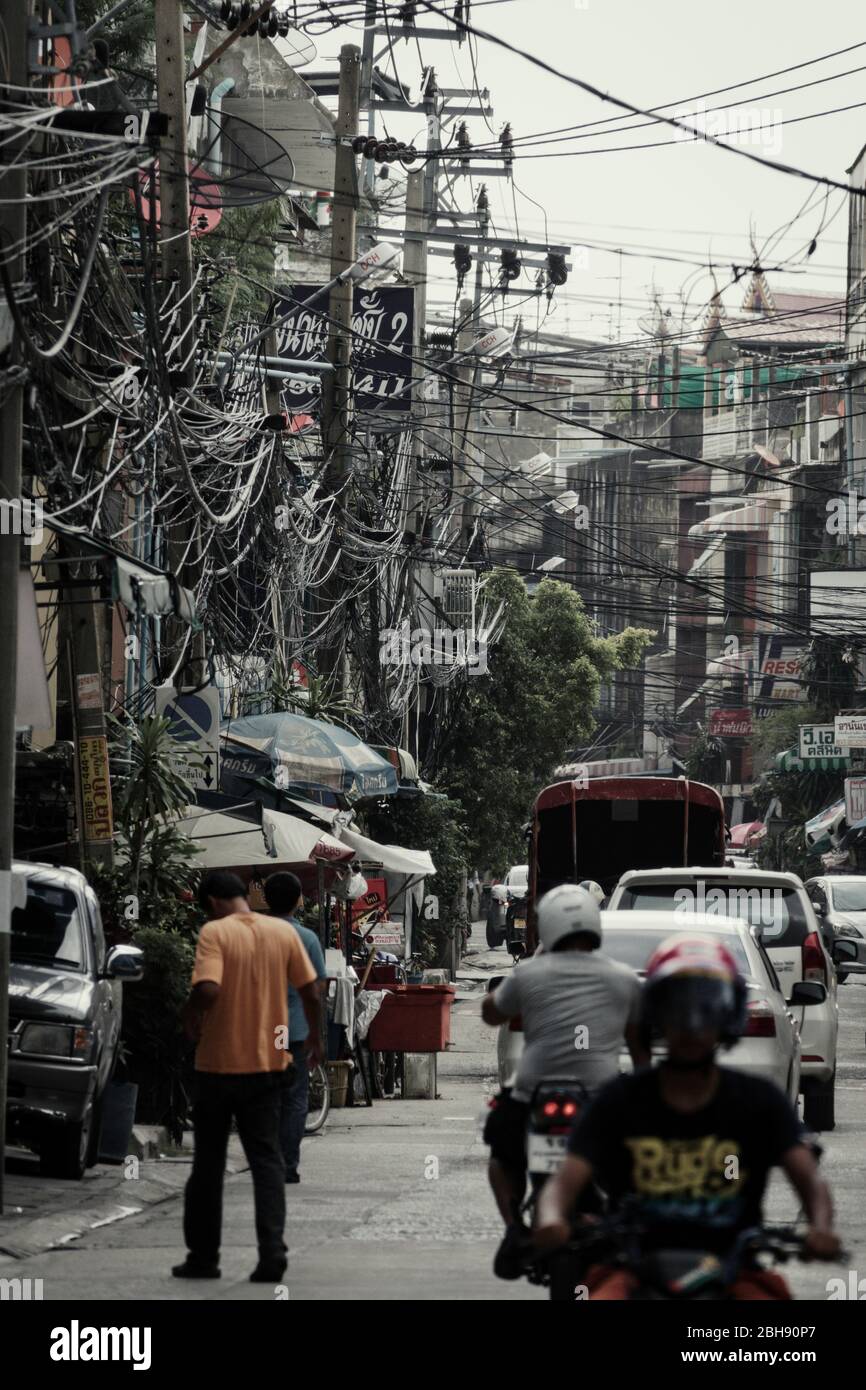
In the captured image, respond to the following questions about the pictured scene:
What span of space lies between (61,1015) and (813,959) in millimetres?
6367

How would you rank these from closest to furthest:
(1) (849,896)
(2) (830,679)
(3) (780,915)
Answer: (3) (780,915) → (1) (849,896) → (2) (830,679)

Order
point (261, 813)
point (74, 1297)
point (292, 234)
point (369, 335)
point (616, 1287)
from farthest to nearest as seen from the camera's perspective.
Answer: point (292, 234)
point (369, 335)
point (261, 813)
point (74, 1297)
point (616, 1287)

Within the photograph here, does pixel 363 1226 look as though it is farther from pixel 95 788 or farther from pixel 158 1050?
pixel 95 788

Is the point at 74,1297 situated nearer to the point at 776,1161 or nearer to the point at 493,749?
the point at 776,1161

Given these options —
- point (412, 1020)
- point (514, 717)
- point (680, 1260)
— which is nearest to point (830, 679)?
point (514, 717)

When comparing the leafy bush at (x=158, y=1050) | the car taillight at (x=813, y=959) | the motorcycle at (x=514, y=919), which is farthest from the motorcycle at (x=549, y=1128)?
the motorcycle at (x=514, y=919)

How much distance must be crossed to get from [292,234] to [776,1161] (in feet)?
117

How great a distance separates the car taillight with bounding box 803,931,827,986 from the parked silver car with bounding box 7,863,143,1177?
5440 mm

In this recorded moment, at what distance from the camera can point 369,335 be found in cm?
3041

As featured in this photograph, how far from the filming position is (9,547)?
1218 centimetres

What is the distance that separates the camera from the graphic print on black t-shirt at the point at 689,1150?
5430mm

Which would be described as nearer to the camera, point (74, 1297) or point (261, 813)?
point (74, 1297)

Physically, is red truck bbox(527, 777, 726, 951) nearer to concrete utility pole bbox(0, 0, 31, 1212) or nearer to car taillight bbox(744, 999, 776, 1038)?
car taillight bbox(744, 999, 776, 1038)
